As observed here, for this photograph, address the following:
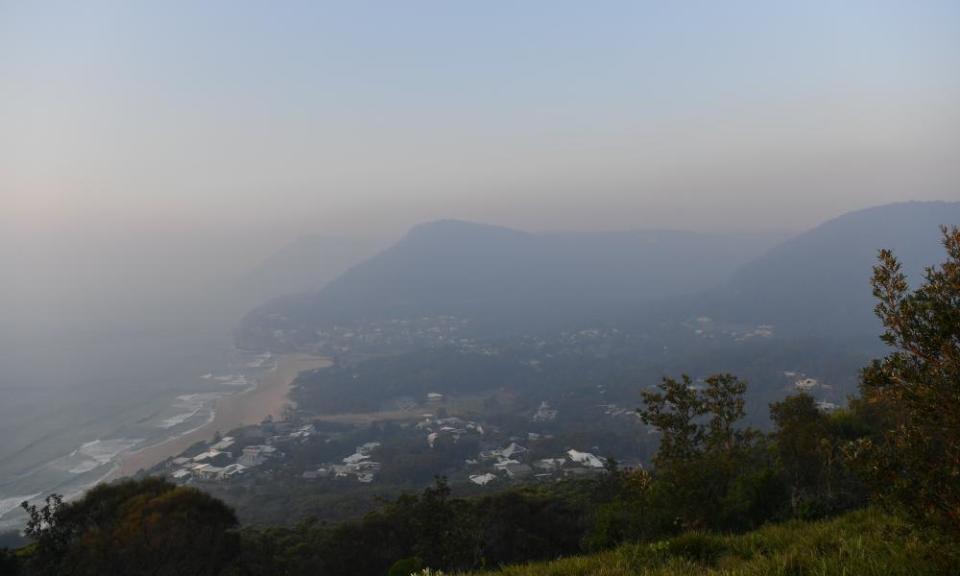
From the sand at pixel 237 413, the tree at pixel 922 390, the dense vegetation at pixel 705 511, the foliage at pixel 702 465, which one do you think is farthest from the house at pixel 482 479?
the tree at pixel 922 390

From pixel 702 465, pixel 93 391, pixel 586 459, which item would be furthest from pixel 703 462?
pixel 93 391

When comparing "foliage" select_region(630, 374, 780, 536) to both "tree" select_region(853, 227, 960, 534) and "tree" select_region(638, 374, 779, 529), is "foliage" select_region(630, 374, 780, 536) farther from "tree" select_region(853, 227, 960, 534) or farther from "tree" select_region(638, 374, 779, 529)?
"tree" select_region(853, 227, 960, 534)

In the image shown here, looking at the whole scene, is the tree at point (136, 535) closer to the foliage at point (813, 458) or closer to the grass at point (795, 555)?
the grass at point (795, 555)

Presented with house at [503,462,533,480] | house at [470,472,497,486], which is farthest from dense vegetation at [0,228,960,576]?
house at [503,462,533,480]

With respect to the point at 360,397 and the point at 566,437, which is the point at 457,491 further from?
the point at 360,397

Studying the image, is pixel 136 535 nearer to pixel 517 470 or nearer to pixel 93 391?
pixel 517 470

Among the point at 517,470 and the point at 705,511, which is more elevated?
the point at 705,511
